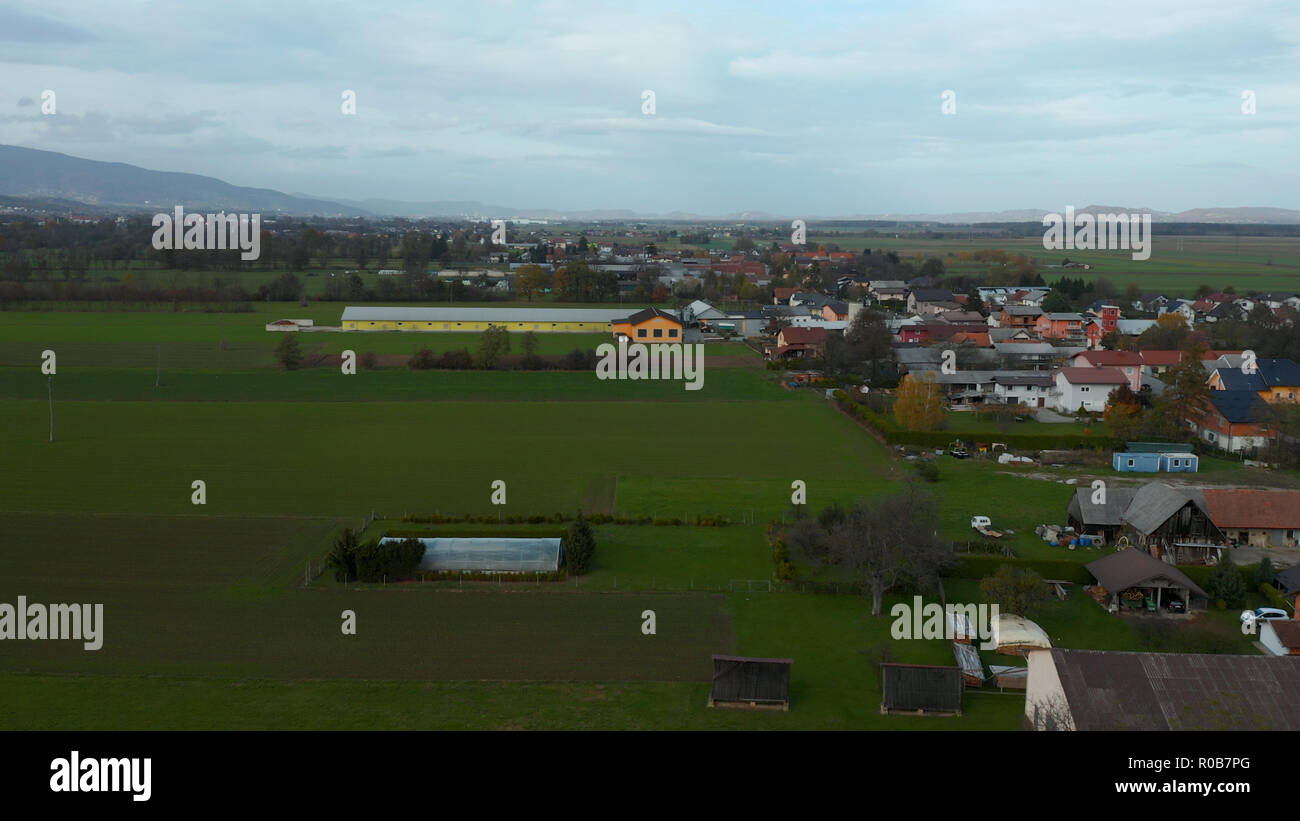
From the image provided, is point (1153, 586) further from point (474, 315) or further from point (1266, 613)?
point (474, 315)

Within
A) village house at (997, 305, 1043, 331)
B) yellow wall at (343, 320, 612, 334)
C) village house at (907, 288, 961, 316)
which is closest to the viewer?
yellow wall at (343, 320, 612, 334)

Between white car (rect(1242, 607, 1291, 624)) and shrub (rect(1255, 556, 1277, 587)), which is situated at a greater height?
shrub (rect(1255, 556, 1277, 587))

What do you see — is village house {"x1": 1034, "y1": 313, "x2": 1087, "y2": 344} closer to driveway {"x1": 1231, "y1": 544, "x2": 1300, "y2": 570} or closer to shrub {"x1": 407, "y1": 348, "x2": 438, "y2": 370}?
shrub {"x1": 407, "y1": 348, "x2": 438, "y2": 370}

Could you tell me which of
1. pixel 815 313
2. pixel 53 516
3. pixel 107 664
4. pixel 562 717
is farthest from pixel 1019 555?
pixel 815 313

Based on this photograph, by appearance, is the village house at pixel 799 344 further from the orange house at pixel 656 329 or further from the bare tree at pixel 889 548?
the bare tree at pixel 889 548

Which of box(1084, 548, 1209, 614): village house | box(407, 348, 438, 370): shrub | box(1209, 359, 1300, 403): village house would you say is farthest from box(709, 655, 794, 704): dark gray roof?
box(407, 348, 438, 370): shrub

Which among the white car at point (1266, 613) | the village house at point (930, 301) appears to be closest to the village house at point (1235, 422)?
the white car at point (1266, 613)
